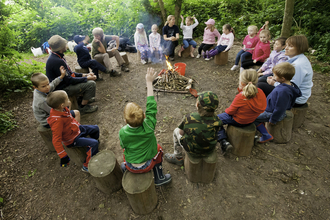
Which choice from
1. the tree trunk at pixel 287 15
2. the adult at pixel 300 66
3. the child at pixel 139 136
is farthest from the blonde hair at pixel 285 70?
the tree trunk at pixel 287 15

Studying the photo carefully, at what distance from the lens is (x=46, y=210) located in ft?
9.52

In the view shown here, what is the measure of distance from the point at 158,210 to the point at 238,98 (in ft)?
7.90

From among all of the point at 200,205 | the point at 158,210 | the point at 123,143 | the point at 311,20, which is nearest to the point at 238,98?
the point at 200,205

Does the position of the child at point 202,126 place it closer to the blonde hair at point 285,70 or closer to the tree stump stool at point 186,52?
the blonde hair at point 285,70

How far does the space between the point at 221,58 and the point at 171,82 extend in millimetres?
2768

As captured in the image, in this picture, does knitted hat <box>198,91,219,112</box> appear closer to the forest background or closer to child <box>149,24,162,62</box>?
child <box>149,24,162,62</box>

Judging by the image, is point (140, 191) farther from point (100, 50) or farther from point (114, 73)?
point (100, 50)

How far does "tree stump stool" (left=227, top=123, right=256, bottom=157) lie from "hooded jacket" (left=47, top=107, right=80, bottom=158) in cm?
304

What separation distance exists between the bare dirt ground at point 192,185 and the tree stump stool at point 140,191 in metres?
0.20

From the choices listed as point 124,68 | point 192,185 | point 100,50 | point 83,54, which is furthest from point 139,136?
point 124,68

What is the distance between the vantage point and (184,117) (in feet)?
9.19

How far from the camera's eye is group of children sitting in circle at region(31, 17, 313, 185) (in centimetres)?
253

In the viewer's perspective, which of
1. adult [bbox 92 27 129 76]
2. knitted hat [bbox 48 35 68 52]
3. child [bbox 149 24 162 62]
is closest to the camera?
knitted hat [bbox 48 35 68 52]

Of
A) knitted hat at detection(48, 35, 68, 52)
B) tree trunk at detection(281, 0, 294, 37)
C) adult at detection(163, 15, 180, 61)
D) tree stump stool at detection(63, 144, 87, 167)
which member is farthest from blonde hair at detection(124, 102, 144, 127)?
tree trunk at detection(281, 0, 294, 37)
